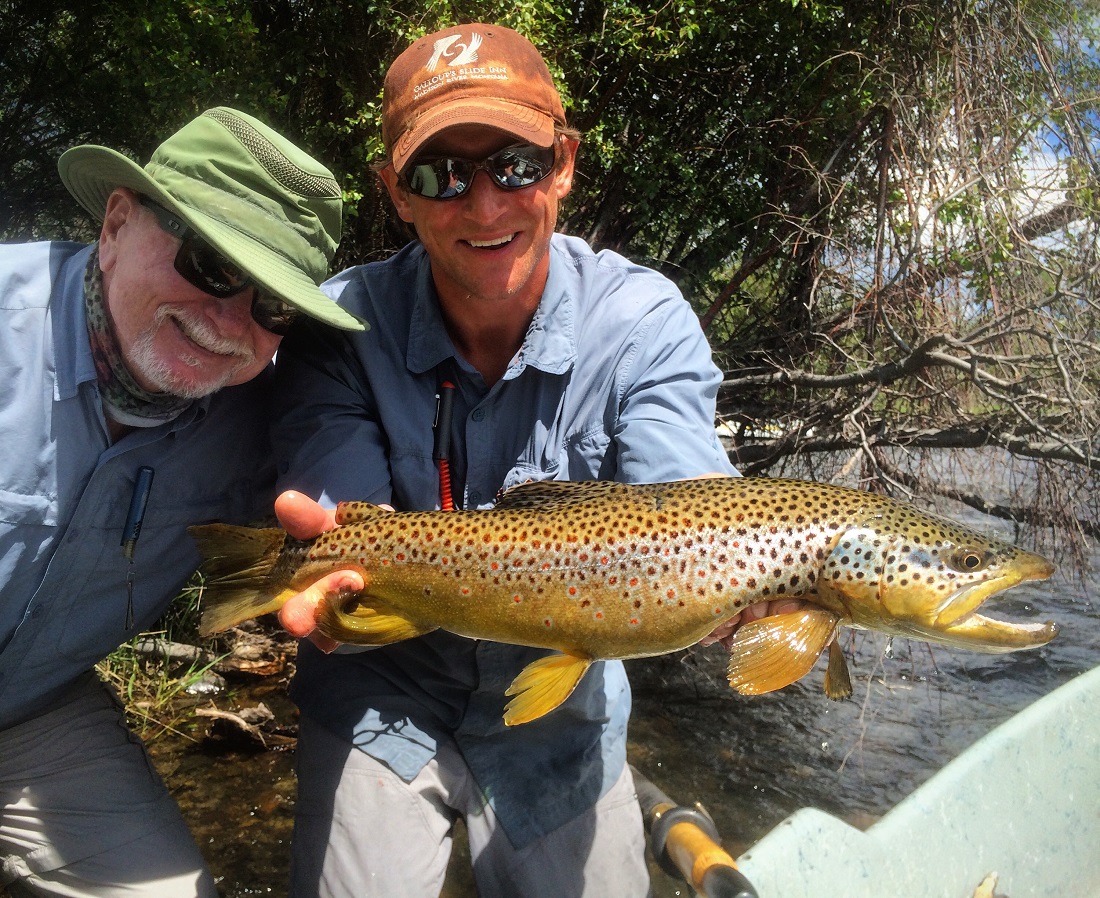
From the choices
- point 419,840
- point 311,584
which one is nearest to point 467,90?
point 311,584

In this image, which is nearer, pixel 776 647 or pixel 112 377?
pixel 776 647

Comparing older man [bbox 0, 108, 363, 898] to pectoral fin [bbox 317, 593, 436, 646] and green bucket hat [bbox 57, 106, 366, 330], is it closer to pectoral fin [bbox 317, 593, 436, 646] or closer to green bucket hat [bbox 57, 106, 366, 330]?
green bucket hat [bbox 57, 106, 366, 330]

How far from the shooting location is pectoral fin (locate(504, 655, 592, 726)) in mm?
2600

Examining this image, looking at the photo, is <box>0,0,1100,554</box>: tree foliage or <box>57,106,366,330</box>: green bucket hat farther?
<box>0,0,1100,554</box>: tree foliage

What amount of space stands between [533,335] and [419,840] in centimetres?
180

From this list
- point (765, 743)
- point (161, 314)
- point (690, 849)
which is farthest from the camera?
point (765, 743)

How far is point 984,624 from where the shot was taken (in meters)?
2.45

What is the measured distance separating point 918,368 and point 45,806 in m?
5.39

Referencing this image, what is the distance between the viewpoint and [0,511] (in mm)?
Answer: 2838

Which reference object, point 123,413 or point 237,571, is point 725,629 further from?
point 123,413

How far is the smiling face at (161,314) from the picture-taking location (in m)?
2.80

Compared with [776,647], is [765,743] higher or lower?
lower

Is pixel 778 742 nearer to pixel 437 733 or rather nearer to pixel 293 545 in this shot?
pixel 437 733

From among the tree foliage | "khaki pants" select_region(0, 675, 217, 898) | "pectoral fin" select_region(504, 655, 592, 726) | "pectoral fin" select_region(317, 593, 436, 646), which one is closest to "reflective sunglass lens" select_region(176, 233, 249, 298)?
"pectoral fin" select_region(317, 593, 436, 646)
